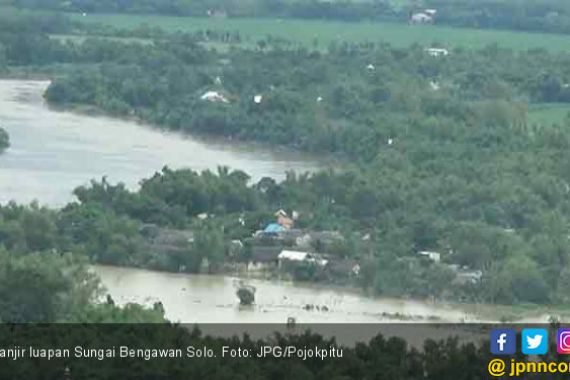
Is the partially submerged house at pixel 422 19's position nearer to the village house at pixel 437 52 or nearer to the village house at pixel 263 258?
the village house at pixel 437 52

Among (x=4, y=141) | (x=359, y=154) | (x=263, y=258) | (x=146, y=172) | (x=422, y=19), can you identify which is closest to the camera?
(x=263, y=258)

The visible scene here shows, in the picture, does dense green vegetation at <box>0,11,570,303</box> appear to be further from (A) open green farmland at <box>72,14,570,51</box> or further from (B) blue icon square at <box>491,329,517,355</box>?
(B) blue icon square at <box>491,329,517,355</box>

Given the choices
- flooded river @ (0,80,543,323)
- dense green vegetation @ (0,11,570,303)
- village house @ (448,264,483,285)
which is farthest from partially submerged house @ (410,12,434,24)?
village house @ (448,264,483,285)

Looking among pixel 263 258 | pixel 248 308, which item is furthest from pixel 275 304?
pixel 263 258

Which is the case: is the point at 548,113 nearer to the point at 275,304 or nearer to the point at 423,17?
the point at 423,17

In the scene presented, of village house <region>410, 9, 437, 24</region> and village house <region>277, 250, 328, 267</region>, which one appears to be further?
village house <region>410, 9, 437, 24</region>

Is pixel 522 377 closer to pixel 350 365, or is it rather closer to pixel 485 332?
pixel 350 365

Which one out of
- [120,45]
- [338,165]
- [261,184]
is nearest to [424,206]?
[261,184]
